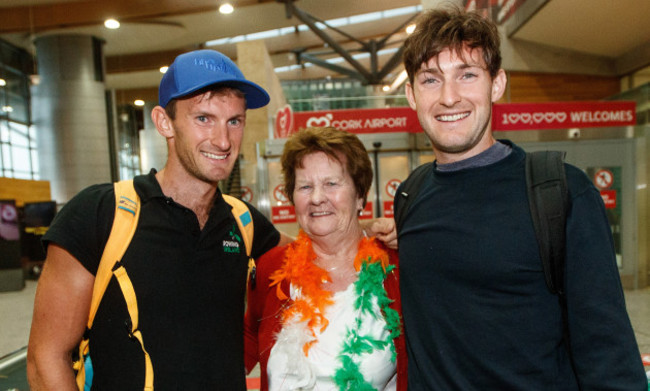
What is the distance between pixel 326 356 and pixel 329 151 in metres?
0.95

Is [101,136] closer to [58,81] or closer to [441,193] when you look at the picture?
[58,81]

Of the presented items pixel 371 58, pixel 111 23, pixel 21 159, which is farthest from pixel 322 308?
pixel 371 58

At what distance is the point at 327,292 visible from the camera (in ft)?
7.05

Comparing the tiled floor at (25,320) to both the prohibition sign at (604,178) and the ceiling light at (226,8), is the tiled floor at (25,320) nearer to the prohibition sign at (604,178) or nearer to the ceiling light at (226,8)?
the prohibition sign at (604,178)

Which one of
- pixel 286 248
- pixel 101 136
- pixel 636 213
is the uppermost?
pixel 101 136

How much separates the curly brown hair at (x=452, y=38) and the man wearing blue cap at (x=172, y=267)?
69 cm

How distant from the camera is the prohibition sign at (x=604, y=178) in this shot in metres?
7.72

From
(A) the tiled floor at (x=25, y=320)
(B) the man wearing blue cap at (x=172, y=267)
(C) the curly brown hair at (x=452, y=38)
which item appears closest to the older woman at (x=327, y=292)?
(B) the man wearing blue cap at (x=172, y=267)

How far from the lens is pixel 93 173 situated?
563 inches

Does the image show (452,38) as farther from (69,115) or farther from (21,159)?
(21,159)

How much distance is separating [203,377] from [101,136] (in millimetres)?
14695

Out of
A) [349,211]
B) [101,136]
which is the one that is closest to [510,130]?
[349,211]

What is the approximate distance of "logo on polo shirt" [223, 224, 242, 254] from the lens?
1848mm

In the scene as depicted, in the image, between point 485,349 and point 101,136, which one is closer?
point 485,349
